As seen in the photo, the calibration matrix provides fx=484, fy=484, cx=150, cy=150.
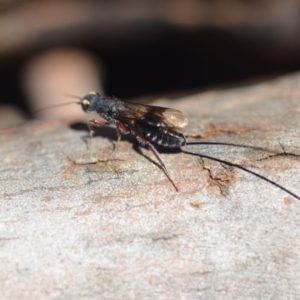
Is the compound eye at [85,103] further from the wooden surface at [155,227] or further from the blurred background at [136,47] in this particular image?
the blurred background at [136,47]

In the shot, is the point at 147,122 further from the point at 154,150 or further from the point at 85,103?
the point at 85,103

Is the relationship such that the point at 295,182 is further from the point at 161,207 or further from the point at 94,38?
the point at 94,38

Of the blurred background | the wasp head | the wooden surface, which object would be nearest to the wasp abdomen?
the wooden surface

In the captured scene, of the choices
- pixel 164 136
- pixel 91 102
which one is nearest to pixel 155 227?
pixel 164 136

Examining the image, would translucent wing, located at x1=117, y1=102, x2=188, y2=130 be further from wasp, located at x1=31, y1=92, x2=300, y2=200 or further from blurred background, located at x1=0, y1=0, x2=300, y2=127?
blurred background, located at x1=0, y1=0, x2=300, y2=127

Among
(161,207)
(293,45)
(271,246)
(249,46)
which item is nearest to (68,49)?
(249,46)
